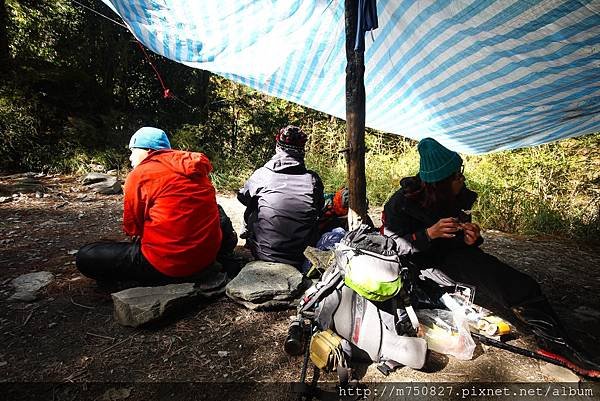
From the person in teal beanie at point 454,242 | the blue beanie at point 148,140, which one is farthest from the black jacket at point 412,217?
the blue beanie at point 148,140

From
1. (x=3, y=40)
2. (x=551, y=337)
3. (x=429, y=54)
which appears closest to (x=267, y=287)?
(x=551, y=337)

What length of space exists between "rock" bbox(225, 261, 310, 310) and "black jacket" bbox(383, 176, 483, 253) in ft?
2.67

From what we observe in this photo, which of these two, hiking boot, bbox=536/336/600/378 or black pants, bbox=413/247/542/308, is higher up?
black pants, bbox=413/247/542/308

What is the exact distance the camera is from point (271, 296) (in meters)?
2.46

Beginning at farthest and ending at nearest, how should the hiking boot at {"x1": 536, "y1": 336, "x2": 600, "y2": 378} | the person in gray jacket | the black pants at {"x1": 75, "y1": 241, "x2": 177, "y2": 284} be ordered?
the person in gray jacket
the black pants at {"x1": 75, "y1": 241, "x2": 177, "y2": 284}
the hiking boot at {"x1": 536, "y1": 336, "x2": 600, "y2": 378}

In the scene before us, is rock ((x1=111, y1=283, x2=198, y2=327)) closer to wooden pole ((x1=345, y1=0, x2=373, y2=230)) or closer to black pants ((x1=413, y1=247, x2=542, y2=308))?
wooden pole ((x1=345, y1=0, x2=373, y2=230))

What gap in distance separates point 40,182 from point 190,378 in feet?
19.7

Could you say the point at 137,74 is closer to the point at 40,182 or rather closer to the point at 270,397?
the point at 40,182

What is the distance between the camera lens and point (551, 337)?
6.35ft

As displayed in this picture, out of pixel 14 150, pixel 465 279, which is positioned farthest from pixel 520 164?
pixel 14 150

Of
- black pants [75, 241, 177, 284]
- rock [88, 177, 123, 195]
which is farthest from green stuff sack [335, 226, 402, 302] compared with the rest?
rock [88, 177, 123, 195]

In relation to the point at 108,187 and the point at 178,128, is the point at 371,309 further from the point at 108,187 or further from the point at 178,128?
the point at 178,128

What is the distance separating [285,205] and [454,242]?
1290mm

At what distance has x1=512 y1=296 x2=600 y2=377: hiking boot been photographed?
1825 millimetres
